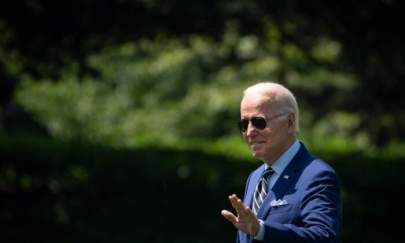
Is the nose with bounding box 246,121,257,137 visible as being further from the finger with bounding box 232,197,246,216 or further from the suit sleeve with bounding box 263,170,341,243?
the finger with bounding box 232,197,246,216

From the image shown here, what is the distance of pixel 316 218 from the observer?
402 centimetres

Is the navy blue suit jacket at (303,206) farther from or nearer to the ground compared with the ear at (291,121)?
nearer to the ground

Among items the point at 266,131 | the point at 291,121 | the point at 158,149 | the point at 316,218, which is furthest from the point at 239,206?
the point at 158,149

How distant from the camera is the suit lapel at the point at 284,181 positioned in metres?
4.25

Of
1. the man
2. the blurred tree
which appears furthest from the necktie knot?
the blurred tree

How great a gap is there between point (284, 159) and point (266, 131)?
0.18 m

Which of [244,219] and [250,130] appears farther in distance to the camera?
[250,130]

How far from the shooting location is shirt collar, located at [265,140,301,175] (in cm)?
436

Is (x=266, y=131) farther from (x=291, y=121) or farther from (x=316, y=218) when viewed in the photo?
(x=316, y=218)

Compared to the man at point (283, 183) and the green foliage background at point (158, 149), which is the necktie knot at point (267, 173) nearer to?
the man at point (283, 183)

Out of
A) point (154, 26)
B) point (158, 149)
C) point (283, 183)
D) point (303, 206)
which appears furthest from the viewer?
point (158, 149)

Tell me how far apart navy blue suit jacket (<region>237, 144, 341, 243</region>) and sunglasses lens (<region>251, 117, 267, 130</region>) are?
23 centimetres

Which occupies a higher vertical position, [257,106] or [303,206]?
[257,106]

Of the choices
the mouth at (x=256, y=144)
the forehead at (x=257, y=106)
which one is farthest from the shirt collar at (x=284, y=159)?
the forehead at (x=257, y=106)
